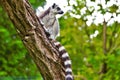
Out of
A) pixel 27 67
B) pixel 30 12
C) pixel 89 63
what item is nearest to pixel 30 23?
pixel 30 12

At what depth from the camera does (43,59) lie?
4465mm

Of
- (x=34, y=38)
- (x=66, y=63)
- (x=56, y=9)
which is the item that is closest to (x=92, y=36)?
(x=56, y=9)

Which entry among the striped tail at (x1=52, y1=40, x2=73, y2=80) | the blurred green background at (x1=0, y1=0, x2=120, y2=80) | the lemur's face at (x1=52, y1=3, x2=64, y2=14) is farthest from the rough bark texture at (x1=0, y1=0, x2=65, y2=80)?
the blurred green background at (x1=0, y1=0, x2=120, y2=80)

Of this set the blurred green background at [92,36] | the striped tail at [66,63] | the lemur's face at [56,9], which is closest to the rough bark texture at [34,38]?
the striped tail at [66,63]

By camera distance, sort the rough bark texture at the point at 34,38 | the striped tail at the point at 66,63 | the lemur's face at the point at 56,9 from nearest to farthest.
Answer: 1. the rough bark texture at the point at 34,38
2. the striped tail at the point at 66,63
3. the lemur's face at the point at 56,9

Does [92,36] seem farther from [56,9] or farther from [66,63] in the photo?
[66,63]

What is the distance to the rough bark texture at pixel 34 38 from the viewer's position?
14.1 ft

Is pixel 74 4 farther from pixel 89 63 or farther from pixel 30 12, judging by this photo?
pixel 30 12

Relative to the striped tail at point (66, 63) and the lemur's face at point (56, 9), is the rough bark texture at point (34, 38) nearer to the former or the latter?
the striped tail at point (66, 63)

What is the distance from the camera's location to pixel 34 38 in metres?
4.43

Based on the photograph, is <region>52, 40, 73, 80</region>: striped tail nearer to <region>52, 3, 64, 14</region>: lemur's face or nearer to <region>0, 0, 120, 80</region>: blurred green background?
<region>52, 3, 64, 14</region>: lemur's face

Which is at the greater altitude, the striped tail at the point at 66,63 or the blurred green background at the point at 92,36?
the striped tail at the point at 66,63

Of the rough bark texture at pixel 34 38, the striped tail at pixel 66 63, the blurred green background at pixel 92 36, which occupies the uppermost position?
the rough bark texture at pixel 34 38

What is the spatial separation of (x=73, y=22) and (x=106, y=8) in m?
1.77
